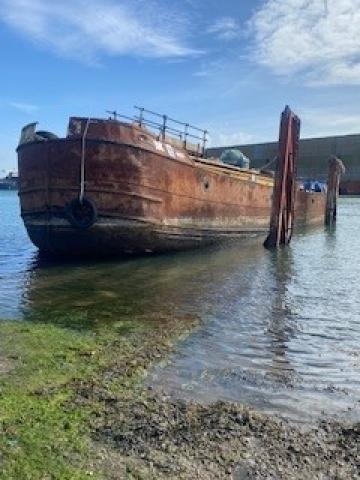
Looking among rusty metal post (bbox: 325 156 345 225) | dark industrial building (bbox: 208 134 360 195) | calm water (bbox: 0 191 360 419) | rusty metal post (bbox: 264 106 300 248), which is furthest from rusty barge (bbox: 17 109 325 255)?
dark industrial building (bbox: 208 134 360 195)

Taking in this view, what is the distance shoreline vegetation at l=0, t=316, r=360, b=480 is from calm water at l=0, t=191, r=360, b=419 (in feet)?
1.38

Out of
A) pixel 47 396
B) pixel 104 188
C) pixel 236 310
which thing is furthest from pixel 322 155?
pixel 47 396

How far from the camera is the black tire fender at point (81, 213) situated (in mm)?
12508

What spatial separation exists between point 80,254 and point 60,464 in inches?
407

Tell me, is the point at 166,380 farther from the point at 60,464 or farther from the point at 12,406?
the point at 60,464

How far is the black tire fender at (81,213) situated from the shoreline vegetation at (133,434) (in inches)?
301

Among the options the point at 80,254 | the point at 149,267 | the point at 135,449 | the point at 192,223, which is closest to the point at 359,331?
the point at 135,449

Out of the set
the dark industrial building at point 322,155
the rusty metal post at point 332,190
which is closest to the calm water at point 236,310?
the rusty metal post at point 332,190

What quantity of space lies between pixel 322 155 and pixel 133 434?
79.0 metres

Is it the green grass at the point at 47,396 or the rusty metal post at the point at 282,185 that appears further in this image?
the rusty metal post at the point at 282,185

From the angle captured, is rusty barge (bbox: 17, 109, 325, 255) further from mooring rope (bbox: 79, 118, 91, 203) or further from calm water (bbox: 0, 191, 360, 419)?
calm water (bbox: 0, 191, 360, 419)

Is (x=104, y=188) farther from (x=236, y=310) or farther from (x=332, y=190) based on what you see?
(x=332, y=190)

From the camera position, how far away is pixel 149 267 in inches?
480

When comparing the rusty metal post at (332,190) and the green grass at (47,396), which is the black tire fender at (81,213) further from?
the rusty metal post at (332,190)
